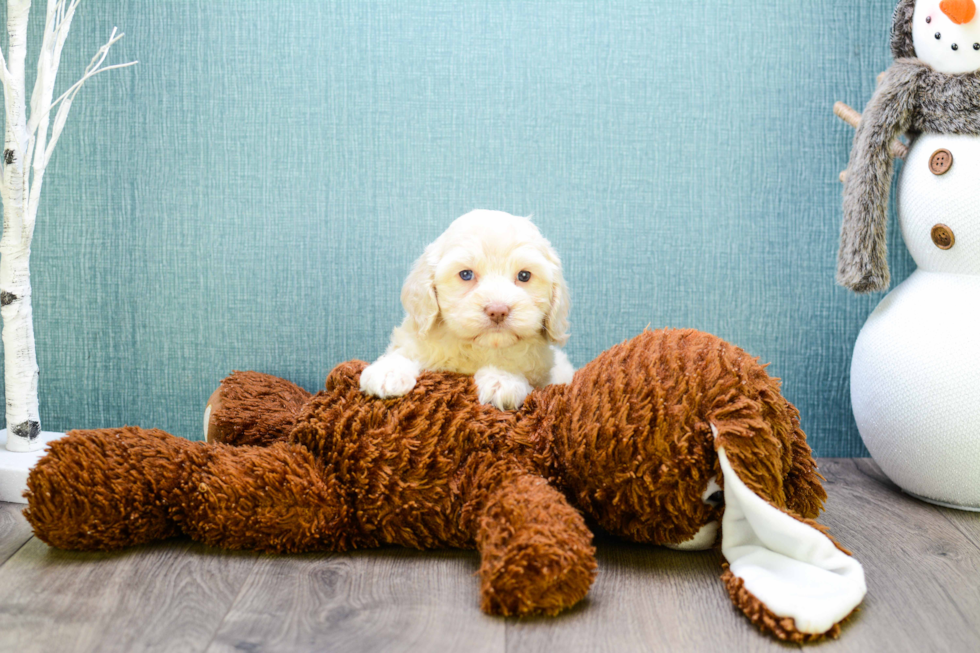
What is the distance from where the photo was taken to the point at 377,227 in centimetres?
206

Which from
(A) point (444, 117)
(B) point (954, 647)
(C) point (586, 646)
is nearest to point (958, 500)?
(B) point (954, 647)

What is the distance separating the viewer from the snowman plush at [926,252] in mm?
1655

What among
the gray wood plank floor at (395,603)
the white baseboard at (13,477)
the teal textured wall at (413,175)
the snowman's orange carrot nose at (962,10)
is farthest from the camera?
the teal textured wall at (413,175)

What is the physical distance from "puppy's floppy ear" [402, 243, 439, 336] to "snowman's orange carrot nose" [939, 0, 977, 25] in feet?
3.78

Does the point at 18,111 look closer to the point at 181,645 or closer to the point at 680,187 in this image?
the point at 181,645

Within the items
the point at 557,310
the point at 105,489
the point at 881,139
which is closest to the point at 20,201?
the point at 105,489

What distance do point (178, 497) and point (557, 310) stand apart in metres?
0.78

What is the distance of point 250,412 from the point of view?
1838mm

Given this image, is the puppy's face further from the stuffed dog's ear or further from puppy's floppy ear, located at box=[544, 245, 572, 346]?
the stuffed dog's ear

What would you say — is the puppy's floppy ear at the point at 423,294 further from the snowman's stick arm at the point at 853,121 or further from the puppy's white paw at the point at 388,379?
the snowman's stick arm at the point at 853,121

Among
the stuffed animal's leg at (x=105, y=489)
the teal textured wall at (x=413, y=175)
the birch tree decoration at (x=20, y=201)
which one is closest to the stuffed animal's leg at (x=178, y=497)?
the stuffed animal's leg at (x=105, y=489)

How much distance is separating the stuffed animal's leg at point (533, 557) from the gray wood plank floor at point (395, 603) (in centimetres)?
4

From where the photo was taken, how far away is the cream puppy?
1496 mm

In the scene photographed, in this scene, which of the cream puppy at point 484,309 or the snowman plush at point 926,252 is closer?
the cream puppy at point 484,309
